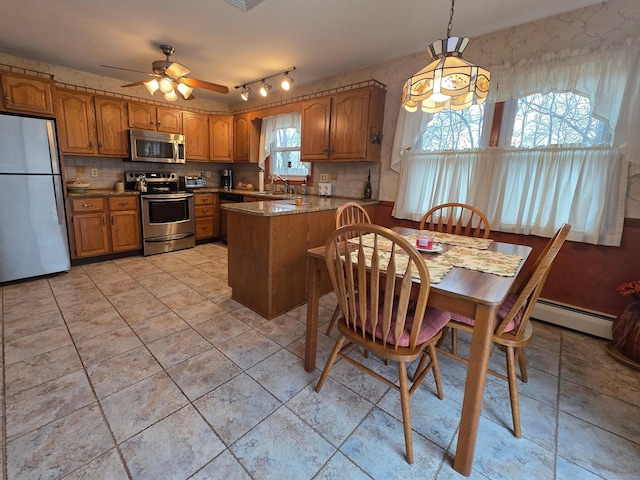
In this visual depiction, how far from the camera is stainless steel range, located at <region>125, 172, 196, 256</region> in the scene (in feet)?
12.9

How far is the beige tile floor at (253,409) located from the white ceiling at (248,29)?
2.44 m

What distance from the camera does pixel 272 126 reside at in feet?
14.8

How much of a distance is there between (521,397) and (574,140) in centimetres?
190

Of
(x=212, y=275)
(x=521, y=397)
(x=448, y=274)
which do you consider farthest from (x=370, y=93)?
(x=521, y=397)

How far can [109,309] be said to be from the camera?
2455 mm

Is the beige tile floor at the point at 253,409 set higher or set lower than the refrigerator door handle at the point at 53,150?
lower

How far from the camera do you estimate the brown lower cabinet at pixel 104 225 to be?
3.42 m

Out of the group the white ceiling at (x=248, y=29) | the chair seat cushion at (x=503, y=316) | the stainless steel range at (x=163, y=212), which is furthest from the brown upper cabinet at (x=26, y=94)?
the chair seat cushion at (x=503, y=316)

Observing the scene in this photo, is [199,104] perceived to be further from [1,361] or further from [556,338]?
[556,338]

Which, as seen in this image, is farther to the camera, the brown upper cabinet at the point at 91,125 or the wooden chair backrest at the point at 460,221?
the brown upper cabinet at the point at 91,125

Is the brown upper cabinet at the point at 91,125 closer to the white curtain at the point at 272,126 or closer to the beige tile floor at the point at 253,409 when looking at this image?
the white curtain at the point at 272,126

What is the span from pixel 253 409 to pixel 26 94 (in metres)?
3.67

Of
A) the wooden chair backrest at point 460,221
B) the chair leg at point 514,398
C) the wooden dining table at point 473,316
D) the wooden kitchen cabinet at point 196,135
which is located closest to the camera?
the wooden dining table at point 473,316

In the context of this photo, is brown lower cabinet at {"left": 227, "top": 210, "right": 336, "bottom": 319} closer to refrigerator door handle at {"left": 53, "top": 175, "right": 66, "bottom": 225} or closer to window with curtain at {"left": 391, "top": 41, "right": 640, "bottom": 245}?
window with curtain at {"left": 391, "top": 41, "right": 640, "bottom": 245}
